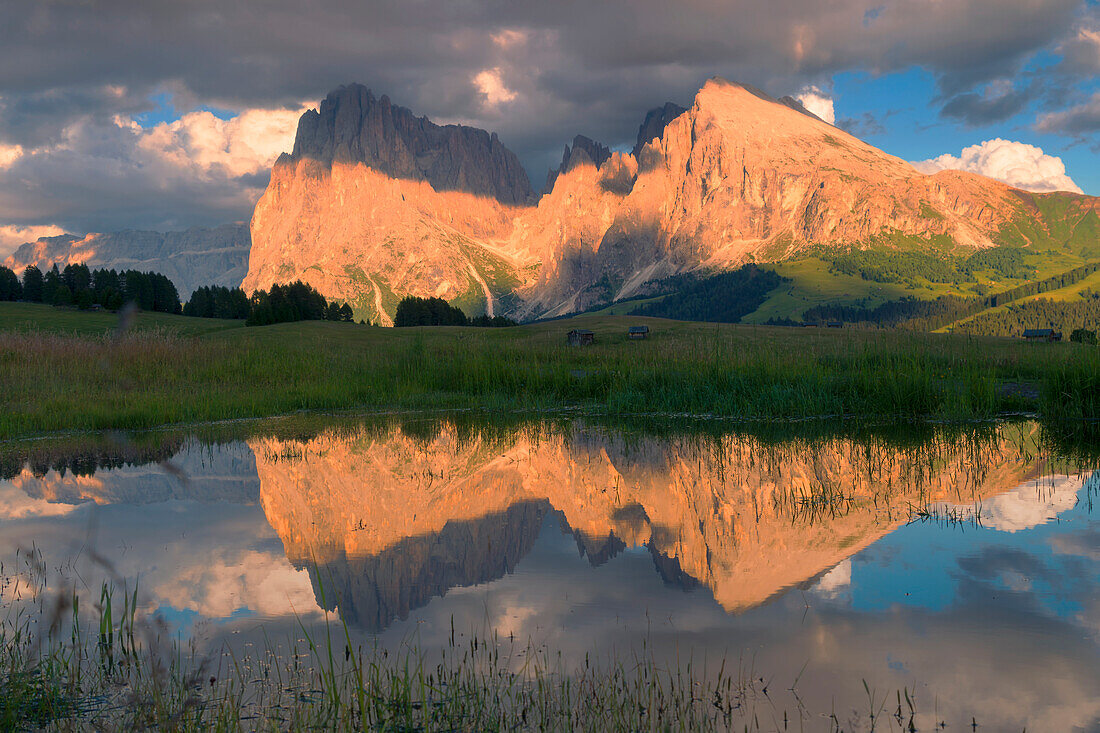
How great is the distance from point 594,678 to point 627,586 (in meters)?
2.05

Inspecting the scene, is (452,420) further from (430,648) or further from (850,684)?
(850,684)

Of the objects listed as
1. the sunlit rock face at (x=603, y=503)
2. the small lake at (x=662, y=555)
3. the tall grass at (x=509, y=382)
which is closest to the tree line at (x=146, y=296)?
the tall grass at (x=509, y=382)

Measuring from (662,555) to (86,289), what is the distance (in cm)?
12429

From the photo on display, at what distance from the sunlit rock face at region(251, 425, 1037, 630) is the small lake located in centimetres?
5

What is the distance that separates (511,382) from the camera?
89.7ft

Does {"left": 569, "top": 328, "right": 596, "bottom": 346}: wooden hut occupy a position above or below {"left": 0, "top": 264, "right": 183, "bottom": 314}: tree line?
below

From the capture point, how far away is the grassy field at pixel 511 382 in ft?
63.5

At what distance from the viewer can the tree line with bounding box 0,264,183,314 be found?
349 feet

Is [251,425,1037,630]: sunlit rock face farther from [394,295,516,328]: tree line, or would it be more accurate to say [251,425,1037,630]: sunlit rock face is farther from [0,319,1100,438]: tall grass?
[394,295,516,328]: tree line

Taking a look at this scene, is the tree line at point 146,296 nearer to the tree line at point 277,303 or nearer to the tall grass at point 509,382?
the tree line at point 277,303

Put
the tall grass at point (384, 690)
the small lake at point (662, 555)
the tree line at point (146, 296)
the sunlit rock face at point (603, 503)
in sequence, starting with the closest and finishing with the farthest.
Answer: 1. the tall grass at point (384, 690)
2. the small lake at point (662, 555)
3. the sunlit rock face at point (603, 503)
4. the tree line at point (146, 296)

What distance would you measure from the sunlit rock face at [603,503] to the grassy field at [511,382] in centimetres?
490

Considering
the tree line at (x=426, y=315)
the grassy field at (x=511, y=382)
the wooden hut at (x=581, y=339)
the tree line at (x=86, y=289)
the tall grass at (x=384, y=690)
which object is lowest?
the tall grass at (x=384, y=690)

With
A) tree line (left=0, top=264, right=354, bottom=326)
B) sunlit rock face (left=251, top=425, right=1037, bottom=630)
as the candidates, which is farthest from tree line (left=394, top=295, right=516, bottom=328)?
sunlit rock face (left=251, top=425, right=1037, bottom=630)
